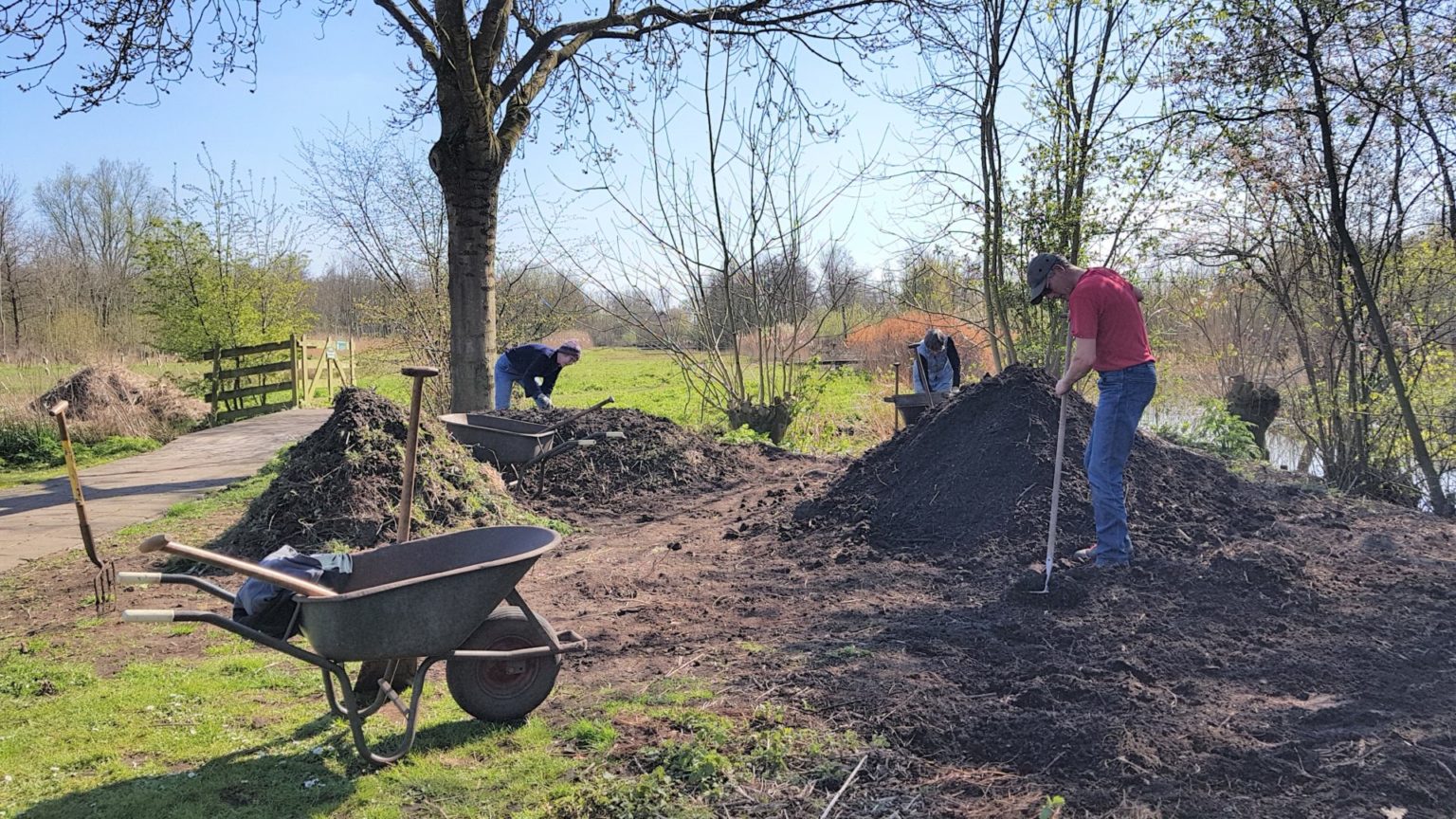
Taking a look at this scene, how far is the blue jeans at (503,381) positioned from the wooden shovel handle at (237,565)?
6942 mm

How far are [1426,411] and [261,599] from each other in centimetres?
889

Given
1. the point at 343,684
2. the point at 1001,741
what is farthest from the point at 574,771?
the point at 1001,741

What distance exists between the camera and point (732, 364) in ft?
38.8

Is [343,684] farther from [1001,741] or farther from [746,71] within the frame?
[746,71]

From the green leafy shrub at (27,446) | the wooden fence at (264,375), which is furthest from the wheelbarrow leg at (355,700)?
the wooden fence at (264,375)

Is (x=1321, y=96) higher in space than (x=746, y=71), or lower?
lower

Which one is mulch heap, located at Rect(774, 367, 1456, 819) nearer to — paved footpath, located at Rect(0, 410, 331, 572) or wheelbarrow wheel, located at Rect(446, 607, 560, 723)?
wheelbarrow wheel, located at Rect(446, 607, 560, 723)

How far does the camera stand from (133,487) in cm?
912

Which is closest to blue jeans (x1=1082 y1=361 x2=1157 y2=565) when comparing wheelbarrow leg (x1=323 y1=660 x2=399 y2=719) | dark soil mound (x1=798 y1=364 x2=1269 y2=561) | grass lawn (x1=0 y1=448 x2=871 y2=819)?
dark soil mound (x1=798 y1=364 x2=1269 y2=561)

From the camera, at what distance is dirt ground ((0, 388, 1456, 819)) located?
2684mm

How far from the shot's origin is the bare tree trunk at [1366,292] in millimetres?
7305

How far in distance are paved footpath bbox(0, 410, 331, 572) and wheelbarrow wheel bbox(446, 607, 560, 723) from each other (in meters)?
4.64

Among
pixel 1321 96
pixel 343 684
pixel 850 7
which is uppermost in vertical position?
pixel 850 7

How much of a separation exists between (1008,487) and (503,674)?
12.9ft
